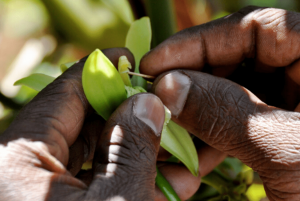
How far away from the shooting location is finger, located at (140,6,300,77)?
0.60 metres

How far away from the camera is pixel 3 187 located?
0.33 meters

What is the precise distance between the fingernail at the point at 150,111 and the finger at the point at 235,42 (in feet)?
0.53

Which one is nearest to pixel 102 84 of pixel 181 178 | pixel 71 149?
pixel 71 149

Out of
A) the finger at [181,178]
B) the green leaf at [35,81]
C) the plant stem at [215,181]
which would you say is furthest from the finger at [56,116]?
the plant stem at [215,181]

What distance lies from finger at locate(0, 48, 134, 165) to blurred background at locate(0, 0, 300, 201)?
527 millimetres

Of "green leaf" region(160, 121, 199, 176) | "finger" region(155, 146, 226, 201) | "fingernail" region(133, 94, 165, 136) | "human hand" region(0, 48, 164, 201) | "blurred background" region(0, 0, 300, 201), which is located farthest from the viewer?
"blurred background" region(0, 0, 300, 201)

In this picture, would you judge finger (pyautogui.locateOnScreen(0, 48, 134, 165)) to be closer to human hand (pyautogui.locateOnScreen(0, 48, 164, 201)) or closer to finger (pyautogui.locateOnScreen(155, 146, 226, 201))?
human hand (pyautogui.locateOnScreen(0, 48, 164, 201))

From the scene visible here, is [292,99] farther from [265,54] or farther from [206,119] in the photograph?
[206,119]

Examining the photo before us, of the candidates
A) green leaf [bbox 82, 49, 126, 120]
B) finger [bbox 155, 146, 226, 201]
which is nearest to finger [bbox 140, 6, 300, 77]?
green leaf [bbox 82, 49, 126, 120]

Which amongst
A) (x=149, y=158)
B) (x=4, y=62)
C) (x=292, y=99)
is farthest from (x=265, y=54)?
(x=4, y=62)

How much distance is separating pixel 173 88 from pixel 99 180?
25 centimetres

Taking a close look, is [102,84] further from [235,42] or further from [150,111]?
[235,42]

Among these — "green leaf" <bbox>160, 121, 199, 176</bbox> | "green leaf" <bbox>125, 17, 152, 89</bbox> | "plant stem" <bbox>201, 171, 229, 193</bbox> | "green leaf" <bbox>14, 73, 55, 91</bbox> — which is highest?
"green leaf" <bbox>125, 17, 152, 89</bbox>

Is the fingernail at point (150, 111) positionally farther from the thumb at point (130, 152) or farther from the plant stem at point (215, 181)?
the plant stem at point (215, 181)
